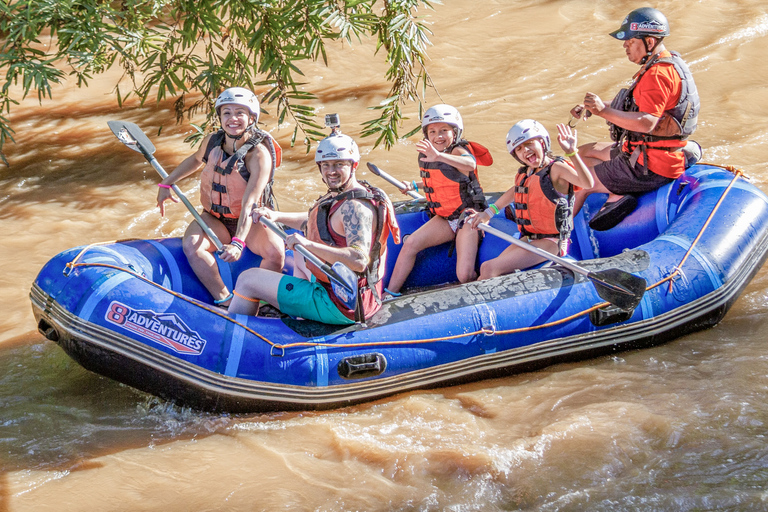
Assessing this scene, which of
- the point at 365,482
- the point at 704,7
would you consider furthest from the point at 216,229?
the point at 704,7

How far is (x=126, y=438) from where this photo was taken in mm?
4113

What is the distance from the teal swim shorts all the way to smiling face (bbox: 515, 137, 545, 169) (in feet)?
4.76

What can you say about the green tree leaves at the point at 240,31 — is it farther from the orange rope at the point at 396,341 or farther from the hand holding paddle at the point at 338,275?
the orange rope at the point at 396,341

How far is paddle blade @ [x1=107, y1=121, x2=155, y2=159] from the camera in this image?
4.98 meters

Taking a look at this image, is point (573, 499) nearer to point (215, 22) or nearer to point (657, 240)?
point (657, 240)

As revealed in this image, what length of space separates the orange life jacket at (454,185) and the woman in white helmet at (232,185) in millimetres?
987

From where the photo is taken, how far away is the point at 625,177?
5.08 meters

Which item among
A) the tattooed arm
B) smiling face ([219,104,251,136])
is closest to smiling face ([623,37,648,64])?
the tattooed arm

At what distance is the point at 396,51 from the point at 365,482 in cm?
386

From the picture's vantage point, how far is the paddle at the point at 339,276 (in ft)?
12.1

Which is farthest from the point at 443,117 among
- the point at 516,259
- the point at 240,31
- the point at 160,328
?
the point at 240,31

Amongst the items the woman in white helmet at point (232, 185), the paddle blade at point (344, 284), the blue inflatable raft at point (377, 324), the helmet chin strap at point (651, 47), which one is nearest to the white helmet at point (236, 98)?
the woman in white helmet at point (232, 185)

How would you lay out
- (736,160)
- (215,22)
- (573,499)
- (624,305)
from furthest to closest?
(736,160)
(215,22)
(624,305)
(573,499)

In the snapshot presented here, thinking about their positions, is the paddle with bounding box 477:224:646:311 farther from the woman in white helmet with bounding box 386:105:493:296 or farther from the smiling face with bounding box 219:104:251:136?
the smiling face with bounding box 219:104:251:136
